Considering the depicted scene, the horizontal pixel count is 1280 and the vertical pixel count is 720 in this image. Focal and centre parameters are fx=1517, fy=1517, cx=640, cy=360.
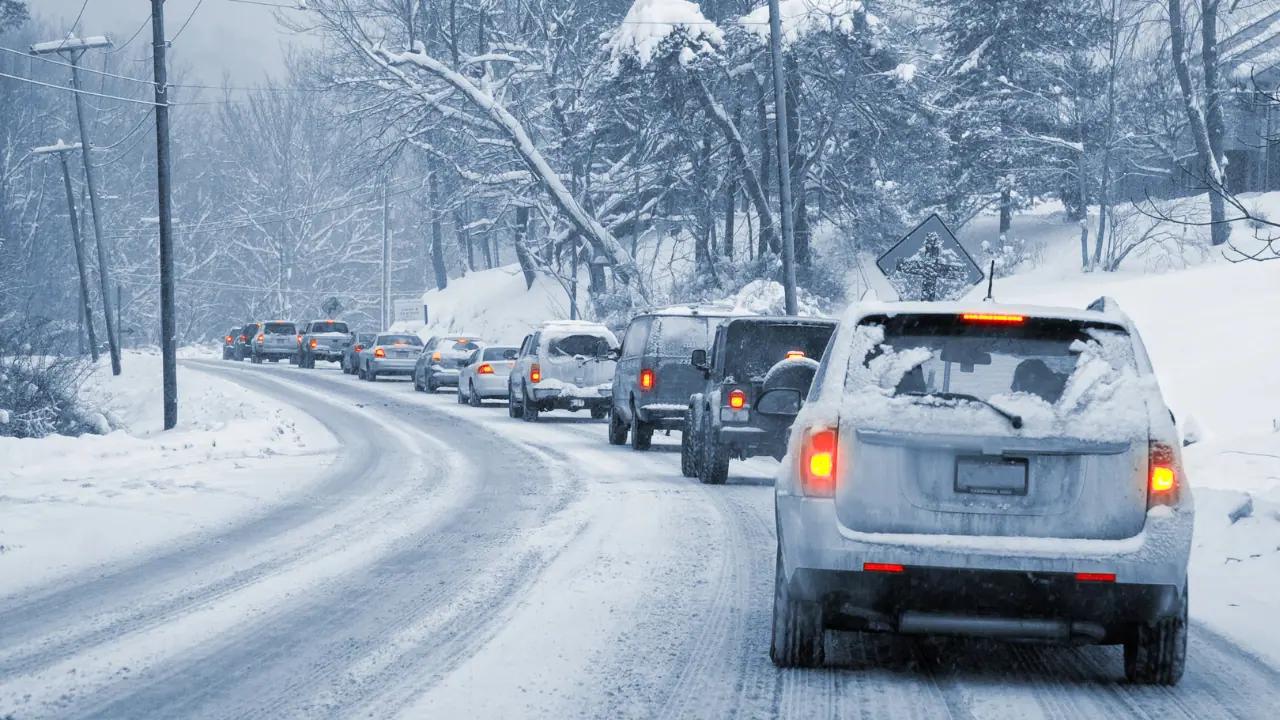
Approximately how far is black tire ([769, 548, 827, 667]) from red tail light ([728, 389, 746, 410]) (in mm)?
9014

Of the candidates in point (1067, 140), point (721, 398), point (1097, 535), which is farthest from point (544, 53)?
point (1097, 535)

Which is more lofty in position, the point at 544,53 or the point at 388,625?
the point at 544,53

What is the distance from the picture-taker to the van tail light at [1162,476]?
6238 millimetres

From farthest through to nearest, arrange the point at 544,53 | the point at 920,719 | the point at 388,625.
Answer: the point at 544,53
the point at 388,625
the point at 920,719

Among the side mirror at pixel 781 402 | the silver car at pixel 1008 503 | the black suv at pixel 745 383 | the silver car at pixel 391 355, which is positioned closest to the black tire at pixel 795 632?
the silver car at pixel 1008 503

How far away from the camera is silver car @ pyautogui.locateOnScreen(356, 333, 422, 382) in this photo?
47656 millimetres

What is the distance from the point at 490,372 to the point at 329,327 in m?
26.9

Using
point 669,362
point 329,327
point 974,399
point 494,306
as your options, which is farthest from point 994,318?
point 494,306

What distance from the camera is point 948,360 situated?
6.61 m

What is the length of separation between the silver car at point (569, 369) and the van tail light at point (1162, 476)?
861 inches

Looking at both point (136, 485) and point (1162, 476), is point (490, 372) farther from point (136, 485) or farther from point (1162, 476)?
point (1162, 476)

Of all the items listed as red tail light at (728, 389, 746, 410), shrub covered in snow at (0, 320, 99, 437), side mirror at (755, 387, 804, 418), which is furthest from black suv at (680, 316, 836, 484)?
shrub covered in snow at (0, 320, 99, 437)

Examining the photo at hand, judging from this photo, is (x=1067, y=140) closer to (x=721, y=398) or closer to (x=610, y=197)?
(x=610, y=197)

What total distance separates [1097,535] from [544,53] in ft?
145
